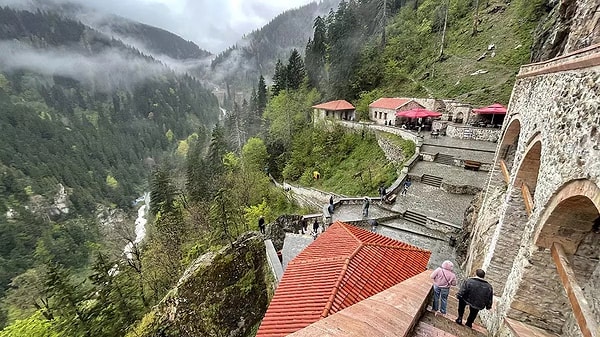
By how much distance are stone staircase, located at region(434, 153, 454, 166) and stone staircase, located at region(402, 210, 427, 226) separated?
24.0ft

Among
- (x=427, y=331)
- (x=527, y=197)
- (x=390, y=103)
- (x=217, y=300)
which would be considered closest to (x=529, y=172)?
(x=527, y=197)

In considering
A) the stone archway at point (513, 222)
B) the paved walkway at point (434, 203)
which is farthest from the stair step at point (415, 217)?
the stone archway at point (513, 222)

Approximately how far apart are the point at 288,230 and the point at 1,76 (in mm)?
232089

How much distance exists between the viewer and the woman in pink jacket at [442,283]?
5766mm

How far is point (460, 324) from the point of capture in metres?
5.34

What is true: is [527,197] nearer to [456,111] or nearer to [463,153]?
[463,153]

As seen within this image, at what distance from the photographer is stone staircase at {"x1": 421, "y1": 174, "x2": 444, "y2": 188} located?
19.8m

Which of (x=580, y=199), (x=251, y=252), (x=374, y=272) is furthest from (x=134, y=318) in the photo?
(x=580, y=199)

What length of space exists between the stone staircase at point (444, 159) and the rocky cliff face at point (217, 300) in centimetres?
1576

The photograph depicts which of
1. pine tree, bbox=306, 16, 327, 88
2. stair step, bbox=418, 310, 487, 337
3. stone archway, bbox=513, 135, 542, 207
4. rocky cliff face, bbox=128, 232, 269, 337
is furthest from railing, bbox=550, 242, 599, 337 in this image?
pine tree, bbox=306, 16, 327, 88

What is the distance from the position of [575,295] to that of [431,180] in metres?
16.8

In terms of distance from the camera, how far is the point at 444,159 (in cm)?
2219

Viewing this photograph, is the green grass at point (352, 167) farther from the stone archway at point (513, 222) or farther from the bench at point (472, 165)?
the stone archway at point (513, 222)

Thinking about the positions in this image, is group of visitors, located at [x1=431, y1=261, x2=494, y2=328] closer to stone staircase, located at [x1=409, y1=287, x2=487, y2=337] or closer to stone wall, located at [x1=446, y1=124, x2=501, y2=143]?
stone staircase, located at [x1=409, y1=287, x2=487, y2=337]
